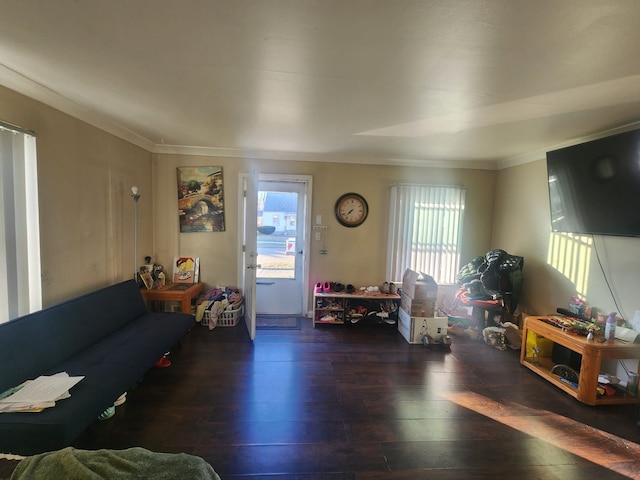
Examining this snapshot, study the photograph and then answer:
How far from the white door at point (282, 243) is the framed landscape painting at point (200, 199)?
21.4 inches

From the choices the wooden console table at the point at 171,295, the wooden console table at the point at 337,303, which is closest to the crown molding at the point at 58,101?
the wooden console table at the point at 171,295

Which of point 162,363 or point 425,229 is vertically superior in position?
point 425,229

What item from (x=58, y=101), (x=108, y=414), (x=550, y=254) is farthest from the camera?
(x=550, y=254)

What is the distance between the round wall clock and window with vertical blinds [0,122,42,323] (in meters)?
3.01

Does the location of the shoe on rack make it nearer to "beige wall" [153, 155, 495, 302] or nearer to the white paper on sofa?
the white paper on sofa

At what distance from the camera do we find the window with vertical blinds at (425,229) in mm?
3959

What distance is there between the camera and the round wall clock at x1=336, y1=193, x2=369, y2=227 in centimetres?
394

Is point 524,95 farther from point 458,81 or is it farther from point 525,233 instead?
point 525,233

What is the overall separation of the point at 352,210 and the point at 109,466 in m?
3.44

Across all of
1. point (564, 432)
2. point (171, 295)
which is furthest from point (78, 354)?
point (564, 432)

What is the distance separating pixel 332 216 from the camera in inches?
156

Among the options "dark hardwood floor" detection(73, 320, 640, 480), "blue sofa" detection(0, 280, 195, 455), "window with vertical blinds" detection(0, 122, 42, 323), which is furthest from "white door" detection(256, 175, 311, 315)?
"window with vertical blinds" detection(0, 122, 42, 323)

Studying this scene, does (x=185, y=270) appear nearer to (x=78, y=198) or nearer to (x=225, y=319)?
(x=225, y=319)

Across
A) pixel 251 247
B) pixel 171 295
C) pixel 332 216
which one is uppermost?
pixel 332 216
